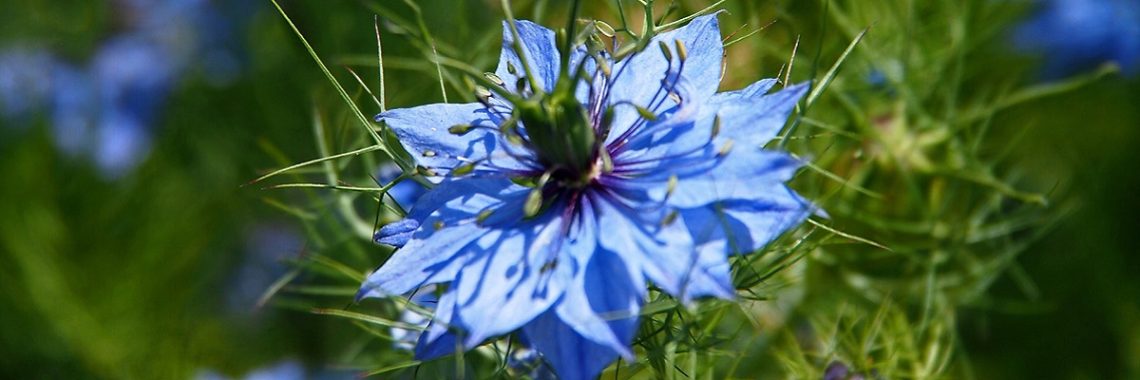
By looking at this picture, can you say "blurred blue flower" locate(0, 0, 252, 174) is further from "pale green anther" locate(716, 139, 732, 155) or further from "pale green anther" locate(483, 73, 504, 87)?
"pale green anther" locate(716, 139, 732, 155)

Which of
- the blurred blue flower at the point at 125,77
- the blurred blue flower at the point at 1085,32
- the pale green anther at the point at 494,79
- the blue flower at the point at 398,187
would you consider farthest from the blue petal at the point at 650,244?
the blurred blue flower at the point at 125,77

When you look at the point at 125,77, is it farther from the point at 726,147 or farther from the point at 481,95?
the point at 726,147

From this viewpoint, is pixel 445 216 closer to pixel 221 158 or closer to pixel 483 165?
pixel 483 165

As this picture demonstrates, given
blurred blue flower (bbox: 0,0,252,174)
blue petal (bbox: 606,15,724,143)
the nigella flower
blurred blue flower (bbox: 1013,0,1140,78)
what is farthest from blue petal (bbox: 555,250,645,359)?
blurred blue flower (bbox: 0,0,252,174)

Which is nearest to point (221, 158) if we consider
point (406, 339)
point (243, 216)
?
point (243, 216)

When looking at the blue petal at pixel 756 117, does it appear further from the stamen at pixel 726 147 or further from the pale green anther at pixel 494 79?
the pale green anther at pixel 494 79

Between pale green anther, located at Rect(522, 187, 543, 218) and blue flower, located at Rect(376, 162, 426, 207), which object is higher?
blue flower, located at Rect(376, 162, 426, 207)
